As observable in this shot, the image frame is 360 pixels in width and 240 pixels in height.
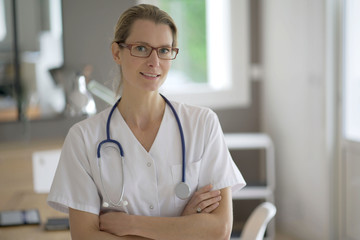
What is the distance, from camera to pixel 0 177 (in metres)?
3.03

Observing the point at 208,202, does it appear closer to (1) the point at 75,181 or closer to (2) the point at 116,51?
(1) the point at 75,181

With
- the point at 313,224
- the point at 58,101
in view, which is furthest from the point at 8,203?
the point at 313,224

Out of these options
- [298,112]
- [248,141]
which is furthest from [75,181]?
[298,112]

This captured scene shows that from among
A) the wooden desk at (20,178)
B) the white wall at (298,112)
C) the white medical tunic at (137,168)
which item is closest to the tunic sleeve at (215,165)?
the white medical tunic at (137,168)

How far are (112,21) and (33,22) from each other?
514 millimetres

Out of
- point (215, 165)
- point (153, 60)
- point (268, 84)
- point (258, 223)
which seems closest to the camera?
point (153, 60)

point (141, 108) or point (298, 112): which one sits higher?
point (141, 108)

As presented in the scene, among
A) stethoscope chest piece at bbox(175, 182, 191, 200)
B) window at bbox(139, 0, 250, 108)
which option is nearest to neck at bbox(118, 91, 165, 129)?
stethoscope chest piece at bbox(175, 182, 191, 200)

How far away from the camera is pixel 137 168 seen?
1.70m

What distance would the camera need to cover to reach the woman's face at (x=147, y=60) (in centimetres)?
164

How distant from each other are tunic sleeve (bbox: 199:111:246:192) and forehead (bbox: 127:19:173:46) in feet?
0.99

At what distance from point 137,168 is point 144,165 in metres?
0.02

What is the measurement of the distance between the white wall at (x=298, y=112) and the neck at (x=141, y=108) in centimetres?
212

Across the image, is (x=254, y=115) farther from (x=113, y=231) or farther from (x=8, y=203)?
(x=113, y=231)
